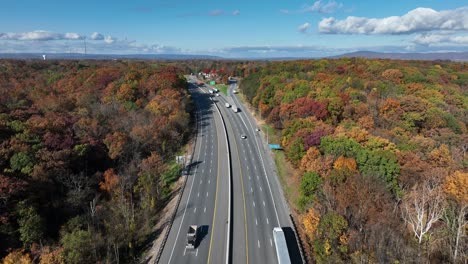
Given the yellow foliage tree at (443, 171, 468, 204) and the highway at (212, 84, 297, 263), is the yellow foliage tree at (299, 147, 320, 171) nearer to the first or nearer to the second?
the highway at (212, 84, 297, 263)

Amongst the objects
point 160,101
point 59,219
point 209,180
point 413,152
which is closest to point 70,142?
point 59,219

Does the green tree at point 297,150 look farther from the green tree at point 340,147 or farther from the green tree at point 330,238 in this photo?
the green tree at point 330,238

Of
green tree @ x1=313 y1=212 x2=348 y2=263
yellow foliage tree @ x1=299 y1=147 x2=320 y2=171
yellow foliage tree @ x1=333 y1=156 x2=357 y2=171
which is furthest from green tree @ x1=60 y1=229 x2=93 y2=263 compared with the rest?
yellow foliage tree @ x1=333 y1=156 x2=357 y2=171

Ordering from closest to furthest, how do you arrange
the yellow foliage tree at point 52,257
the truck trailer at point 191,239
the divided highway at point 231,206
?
the yellow foliage tree at point 52,257
the divided highway at point 231,206
the truck trailer at point 191,239

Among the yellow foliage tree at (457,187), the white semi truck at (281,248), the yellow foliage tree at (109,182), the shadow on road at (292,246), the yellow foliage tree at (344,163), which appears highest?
the yellow foliage tree at (344,163)

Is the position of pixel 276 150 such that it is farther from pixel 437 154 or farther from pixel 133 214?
pixel 133 214

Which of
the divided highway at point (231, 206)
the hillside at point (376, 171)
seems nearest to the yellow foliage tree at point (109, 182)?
the divided highway at point (231, 206)
